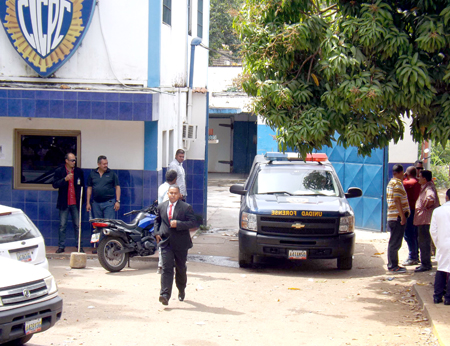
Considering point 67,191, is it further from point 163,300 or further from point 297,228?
point 297,228

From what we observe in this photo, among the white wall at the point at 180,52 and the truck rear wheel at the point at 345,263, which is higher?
the white wall at the point at 180,52

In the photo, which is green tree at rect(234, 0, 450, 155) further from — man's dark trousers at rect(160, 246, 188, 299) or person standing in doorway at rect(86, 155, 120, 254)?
person standing in doorway at rect(86, 155, 120, 254)

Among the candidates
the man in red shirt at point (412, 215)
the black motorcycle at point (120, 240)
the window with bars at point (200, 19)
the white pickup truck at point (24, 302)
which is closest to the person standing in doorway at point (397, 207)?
the man in red shirt at point (412, 215)

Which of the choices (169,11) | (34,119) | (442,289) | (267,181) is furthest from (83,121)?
(442,289)

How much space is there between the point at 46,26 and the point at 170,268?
5813 mm

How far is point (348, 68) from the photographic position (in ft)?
24.3

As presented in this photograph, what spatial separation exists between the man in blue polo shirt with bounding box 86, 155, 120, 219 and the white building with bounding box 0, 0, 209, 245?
1.22ft

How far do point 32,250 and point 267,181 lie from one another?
4.84 meters

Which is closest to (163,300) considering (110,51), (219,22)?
(110,51)

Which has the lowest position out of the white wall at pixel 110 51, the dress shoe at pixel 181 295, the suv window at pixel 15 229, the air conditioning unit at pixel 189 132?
the dress shoe at pixel 181 295

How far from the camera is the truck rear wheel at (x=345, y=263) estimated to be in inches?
403

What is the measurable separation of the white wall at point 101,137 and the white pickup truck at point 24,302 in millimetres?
5488

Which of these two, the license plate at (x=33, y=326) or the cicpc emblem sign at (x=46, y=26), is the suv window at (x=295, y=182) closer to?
the cicpc emblem sign at (x=46, y=26)

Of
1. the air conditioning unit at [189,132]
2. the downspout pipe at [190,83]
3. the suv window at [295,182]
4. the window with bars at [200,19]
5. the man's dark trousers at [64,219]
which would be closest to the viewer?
the suv window at [295,182]
